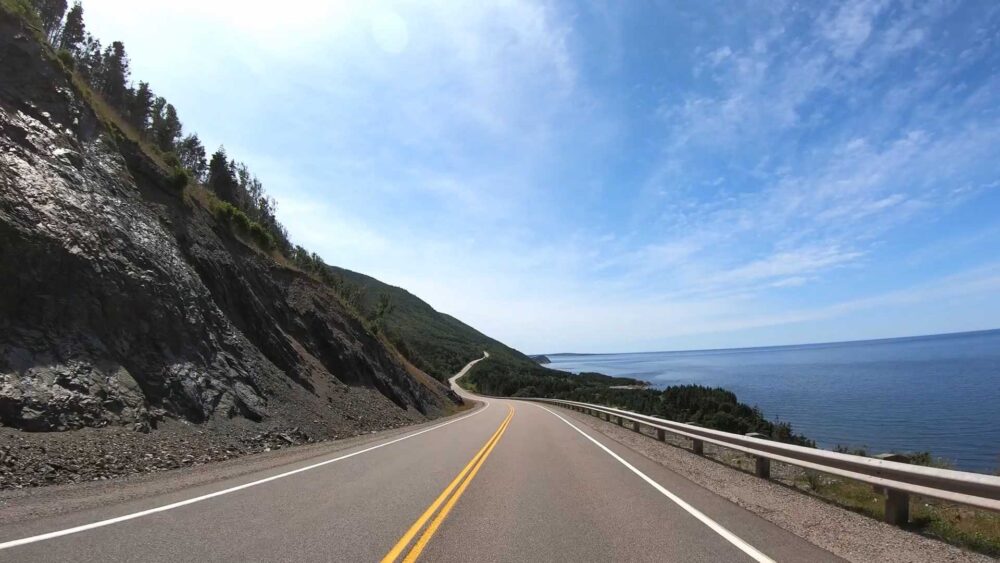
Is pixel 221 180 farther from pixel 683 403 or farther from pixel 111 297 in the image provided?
pixel 683 403

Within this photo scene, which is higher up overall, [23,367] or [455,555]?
[23,367]

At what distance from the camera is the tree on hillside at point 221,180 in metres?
36.3

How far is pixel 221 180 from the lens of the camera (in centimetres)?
3678

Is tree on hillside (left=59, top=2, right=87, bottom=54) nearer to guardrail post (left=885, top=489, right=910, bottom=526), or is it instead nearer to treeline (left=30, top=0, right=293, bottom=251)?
treeline (left=30, top=0, right=293, bottom=251)

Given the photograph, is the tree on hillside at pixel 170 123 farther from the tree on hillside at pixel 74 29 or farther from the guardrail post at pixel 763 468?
the guardrail post at pixel 763 468

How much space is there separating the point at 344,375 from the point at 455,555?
26206mm

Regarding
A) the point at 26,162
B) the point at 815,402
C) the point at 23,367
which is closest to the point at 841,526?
the point at 23,367

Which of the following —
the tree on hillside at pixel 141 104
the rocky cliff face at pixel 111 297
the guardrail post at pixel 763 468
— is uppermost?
the tree on hillside at pixel 141 104

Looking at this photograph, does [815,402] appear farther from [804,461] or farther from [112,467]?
[112,467]

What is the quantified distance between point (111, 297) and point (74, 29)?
4245 centimetres

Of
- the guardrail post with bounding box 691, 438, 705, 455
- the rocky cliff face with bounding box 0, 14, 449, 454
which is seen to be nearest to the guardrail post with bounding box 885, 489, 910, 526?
the guardrail post with bounding box 691, 438, 705, 455

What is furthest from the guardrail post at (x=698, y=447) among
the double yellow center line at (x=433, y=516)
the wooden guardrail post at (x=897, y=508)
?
the wooden guardrail post at (x=897, y=508)

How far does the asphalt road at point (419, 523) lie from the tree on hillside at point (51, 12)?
47.5 meters

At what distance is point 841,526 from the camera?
6777mm
